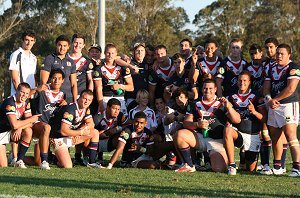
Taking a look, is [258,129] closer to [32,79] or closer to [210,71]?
[210,71]

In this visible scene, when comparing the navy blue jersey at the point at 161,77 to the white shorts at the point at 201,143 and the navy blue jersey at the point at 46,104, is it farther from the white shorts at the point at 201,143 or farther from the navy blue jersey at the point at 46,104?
the navy blue jersey at the point at 46,104

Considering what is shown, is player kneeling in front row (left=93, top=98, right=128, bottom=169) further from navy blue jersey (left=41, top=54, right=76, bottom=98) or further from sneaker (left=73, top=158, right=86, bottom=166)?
navy blue jersey (left=41, top=54, right=76, bottom=98)

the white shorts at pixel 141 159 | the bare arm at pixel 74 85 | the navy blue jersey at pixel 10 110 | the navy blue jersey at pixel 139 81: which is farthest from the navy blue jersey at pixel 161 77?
the navy blue jersey at pixel 10 110

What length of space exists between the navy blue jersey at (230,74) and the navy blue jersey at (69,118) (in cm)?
211

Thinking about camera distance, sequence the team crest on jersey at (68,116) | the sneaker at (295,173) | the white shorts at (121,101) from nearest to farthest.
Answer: the sneaker at (295,173), the team crest on jersey at (68,116), the white shorts at (121,101)

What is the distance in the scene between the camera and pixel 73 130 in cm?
936

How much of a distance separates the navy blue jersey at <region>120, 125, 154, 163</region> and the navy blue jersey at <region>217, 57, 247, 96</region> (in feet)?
4.42

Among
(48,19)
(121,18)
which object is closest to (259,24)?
(121,18)

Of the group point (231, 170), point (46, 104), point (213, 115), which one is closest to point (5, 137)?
point (46, 104)

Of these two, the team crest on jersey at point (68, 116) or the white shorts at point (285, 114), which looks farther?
the team crest on jersey at point (68, 116)

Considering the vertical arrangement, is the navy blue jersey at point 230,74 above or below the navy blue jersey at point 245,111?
above

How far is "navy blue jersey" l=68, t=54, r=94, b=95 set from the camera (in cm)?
1014

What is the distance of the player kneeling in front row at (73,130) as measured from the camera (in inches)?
367

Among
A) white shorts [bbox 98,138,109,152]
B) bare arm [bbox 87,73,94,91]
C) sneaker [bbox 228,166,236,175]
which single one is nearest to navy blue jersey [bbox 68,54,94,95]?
bare arm [bbox 87,73,94,91]
